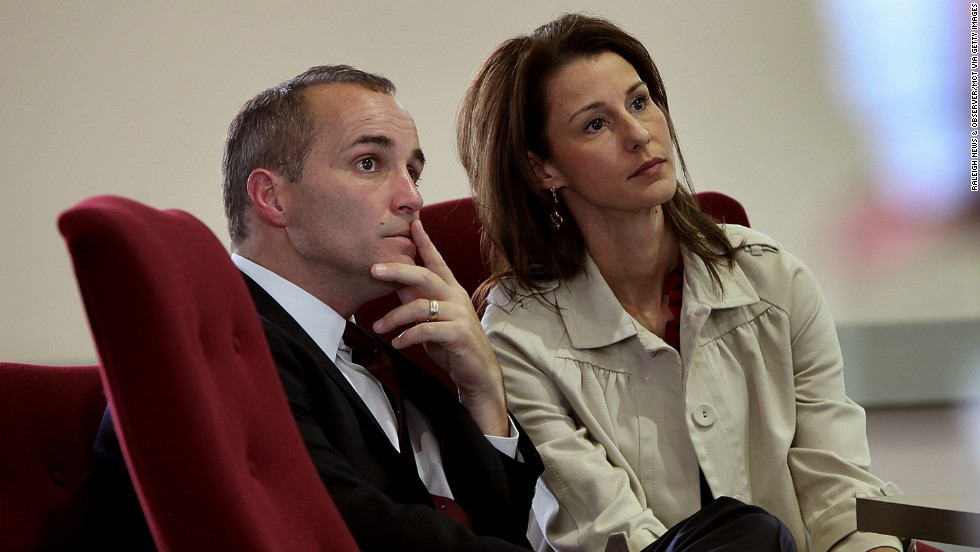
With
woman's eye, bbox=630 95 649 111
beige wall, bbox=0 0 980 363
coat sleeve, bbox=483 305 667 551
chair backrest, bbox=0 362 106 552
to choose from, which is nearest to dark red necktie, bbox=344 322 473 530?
coat sleeve, bbox=483 305 667 551

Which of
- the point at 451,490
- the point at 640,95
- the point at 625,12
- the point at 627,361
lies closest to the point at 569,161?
the point at 640,95

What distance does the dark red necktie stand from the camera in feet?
4.33

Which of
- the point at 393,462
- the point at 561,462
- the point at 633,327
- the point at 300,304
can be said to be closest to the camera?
the point at 393,462

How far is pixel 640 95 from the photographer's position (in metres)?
1.78

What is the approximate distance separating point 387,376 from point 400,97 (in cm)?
127

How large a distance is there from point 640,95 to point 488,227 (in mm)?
366

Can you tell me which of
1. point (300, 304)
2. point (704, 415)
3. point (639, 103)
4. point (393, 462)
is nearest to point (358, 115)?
point (300, 304)

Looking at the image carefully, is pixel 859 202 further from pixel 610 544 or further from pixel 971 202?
pixel 610 544

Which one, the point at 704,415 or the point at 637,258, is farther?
the point at 637,258

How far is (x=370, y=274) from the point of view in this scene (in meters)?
1.39

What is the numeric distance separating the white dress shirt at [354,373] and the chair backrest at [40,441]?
0.30 metres

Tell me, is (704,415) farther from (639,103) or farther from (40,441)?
(40,441)

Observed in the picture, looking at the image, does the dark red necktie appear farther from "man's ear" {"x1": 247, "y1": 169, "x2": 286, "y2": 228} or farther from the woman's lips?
the woman's lips

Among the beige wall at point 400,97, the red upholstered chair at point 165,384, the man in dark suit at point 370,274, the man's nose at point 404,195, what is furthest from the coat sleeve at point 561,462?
the beige wall at point 400,97
